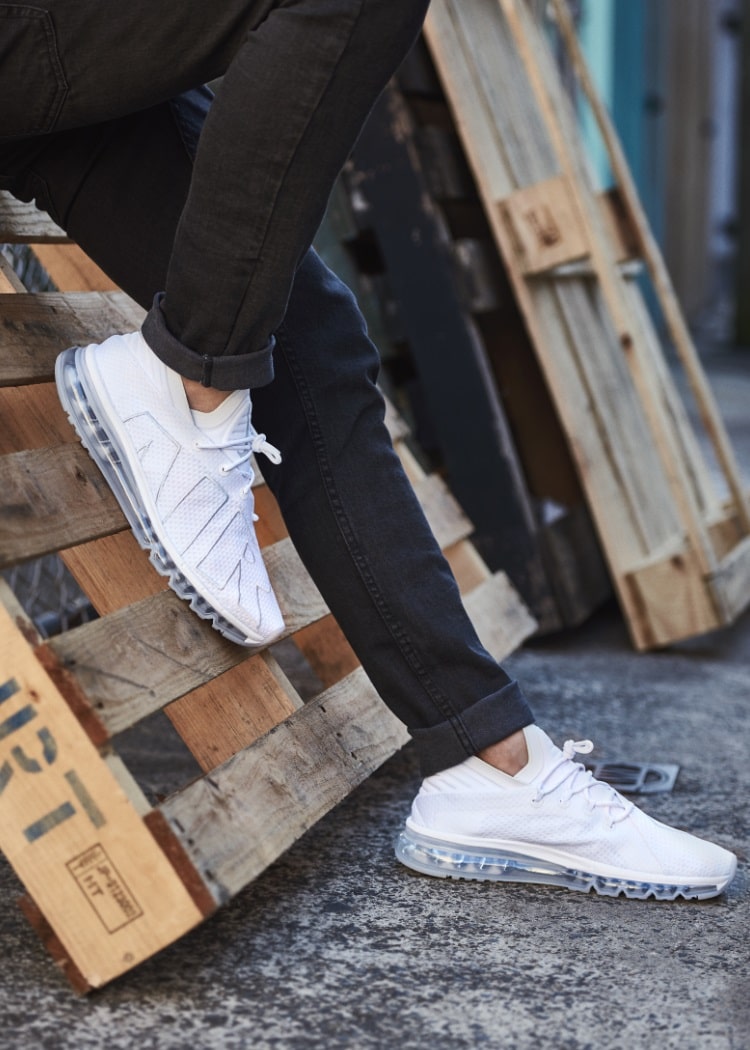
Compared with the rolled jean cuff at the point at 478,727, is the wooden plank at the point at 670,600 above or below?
below

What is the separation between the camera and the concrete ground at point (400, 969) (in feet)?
4.00

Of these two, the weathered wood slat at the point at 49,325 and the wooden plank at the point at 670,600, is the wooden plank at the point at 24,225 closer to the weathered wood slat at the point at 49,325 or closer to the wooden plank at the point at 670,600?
the weathered wood slat at the point at 49,325

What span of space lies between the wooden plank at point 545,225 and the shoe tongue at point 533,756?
138cm

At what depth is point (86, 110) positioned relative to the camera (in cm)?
133

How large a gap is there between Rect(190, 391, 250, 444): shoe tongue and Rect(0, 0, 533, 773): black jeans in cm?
6

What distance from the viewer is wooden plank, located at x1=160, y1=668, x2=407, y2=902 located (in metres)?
1.31

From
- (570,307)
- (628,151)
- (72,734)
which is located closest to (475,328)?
(570,307)

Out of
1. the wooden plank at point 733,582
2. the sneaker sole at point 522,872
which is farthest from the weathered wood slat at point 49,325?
the wooden plank at point 733,582

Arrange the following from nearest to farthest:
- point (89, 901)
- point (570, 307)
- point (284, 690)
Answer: point (89, 901), point (284, 690), point (570, 307)

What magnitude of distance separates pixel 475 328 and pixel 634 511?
1.78 ft

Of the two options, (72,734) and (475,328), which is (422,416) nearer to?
(475,328)

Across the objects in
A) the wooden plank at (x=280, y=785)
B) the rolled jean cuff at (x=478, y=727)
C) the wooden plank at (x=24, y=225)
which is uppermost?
the wooden plank at (x=24, y=225)

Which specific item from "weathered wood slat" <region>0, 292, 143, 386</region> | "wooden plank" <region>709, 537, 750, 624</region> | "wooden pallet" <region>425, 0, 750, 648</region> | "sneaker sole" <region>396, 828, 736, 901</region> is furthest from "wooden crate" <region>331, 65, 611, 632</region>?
"sneaker sole" <region>396, 828, 736, 901</region>

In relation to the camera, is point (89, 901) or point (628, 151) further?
point (628, 151)
